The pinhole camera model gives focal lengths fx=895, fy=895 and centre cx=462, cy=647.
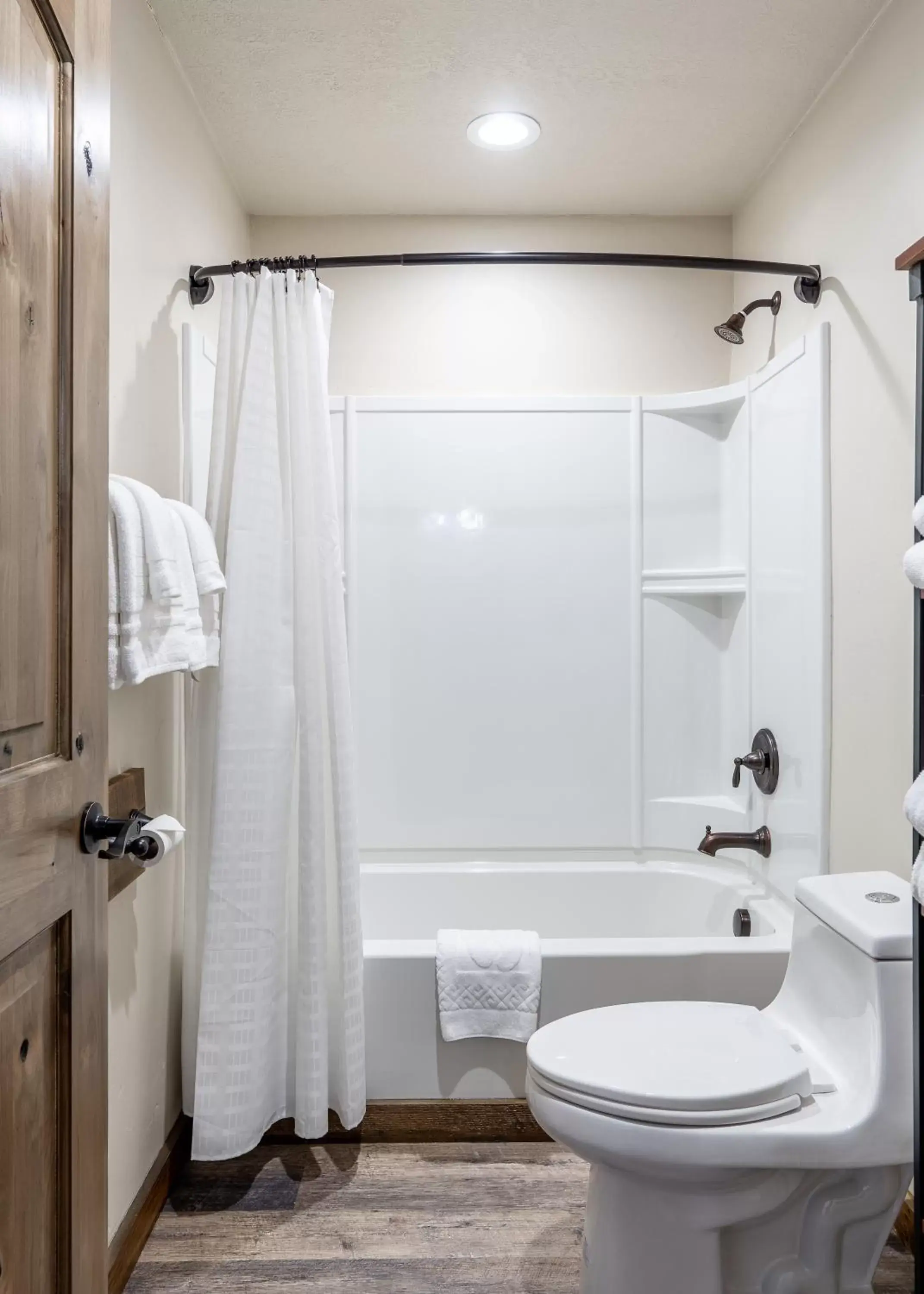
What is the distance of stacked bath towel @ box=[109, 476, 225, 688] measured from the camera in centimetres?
142

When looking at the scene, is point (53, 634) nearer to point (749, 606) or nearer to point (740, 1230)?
point (740, 1230)

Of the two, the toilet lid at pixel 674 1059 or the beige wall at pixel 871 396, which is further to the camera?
the beige wall at pixel 871 396

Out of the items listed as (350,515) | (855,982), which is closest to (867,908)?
(855,982)

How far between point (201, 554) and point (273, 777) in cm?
52

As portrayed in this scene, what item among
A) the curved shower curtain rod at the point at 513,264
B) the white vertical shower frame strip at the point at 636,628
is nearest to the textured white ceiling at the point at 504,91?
the curved shower curtain rod at the point at 513,264

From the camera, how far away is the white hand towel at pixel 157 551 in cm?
149

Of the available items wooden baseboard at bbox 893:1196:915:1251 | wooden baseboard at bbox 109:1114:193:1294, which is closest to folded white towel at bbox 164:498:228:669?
wooden baseboard at bbox 109:1114:193:1294

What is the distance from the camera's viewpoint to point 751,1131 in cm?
141

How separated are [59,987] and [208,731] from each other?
1.03m

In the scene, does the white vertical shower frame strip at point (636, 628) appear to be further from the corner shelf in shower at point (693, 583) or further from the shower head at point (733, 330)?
the shower head at point (733, 330)

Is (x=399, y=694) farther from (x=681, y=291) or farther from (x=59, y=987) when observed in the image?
(x=59, y=987)

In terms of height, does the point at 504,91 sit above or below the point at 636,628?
above

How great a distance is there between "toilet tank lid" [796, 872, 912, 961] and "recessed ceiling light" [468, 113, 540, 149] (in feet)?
6.40

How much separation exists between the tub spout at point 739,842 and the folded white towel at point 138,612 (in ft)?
4.84
